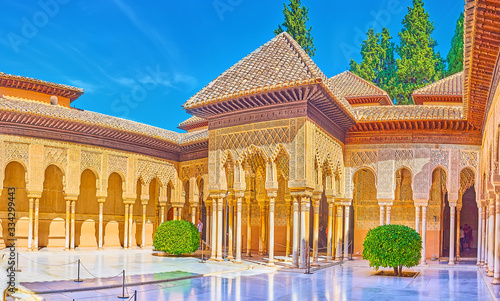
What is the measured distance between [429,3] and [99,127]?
91.6 feet

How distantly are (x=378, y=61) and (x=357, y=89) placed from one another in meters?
14.5

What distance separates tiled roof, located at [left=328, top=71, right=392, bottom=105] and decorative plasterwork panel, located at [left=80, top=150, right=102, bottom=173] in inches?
417

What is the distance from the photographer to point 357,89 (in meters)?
23.6

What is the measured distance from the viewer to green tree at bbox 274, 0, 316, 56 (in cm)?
3466

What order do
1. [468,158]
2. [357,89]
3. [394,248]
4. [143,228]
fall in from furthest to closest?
[357,89]
[143,228]
[468,158]
[394,248]

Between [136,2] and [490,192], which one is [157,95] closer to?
[136,2]

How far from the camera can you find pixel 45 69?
86562 millimetres

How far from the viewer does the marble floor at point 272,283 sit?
9508mm

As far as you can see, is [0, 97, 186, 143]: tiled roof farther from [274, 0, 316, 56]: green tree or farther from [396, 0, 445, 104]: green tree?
[396, 0, 445, 104]: green tree

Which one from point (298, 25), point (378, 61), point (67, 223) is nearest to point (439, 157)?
point (67, 223)

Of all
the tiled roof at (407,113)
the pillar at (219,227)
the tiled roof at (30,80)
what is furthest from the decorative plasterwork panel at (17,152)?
the tiled roof at (407,113)

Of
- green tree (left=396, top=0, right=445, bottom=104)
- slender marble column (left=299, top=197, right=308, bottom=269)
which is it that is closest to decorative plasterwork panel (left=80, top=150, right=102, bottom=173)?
slender marble column (left=299, top=197, right=308, bottom=269)

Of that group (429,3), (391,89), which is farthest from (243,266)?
(429,3)

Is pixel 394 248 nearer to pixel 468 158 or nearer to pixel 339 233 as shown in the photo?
pixel 339 233
